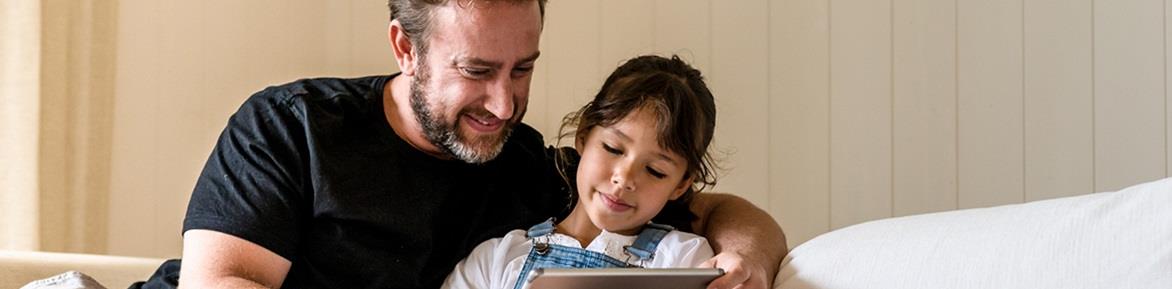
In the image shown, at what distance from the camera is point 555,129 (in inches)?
102

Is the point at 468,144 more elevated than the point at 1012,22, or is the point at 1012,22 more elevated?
the point at 1012,22

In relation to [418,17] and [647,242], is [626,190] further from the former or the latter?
[418,17]

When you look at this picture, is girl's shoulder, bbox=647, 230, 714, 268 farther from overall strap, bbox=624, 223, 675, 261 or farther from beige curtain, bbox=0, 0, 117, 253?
beige curtain, bbox=0, 0, 117, 253

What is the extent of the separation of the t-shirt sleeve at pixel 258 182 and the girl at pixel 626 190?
217 mm

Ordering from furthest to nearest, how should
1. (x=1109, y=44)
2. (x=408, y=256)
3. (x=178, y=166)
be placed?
(x=178, y=166)
(x=1109, y=44)
(x=408, y=256)

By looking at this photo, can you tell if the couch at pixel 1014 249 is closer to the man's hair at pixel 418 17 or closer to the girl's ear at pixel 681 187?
Result: the girl's ear at pixel 681 187

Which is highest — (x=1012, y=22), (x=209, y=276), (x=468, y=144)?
(x=1012, y=22)

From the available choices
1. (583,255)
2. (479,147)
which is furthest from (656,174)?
(479,147)

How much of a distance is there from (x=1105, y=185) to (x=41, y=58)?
5.78 ft

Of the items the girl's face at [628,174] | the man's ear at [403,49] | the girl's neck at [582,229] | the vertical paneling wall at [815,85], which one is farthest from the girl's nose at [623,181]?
the vertical paneling wall at [815,85]

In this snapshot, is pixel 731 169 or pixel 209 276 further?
pixel 731 169

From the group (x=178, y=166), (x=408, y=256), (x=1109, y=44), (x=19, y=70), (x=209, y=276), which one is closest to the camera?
(x=209, y=276)

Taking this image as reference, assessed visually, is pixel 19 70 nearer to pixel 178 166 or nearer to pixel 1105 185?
pixel 178 166

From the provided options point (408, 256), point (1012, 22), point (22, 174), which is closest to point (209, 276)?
point (408, 256)
